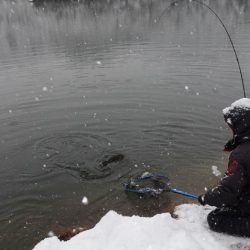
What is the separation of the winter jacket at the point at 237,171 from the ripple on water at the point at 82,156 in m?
4.74

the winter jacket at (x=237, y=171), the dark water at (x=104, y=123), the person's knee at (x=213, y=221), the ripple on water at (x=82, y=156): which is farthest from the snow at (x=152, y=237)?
the ripple on water at (x=82, y=156)

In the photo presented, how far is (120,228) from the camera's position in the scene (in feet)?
18.1

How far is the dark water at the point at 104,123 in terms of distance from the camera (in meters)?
8.53

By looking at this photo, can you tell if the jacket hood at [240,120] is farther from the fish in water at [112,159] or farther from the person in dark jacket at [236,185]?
the fish in water at [112,159]

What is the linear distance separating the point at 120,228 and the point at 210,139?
677 cm

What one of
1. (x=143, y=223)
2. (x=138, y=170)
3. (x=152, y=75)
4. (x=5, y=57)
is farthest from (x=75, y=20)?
(x=143, y=223)

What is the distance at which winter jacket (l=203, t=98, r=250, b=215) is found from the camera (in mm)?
4776

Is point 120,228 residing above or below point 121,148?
above

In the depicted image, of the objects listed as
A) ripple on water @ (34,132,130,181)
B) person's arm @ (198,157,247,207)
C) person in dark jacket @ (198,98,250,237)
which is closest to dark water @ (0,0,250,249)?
ripple on water @ (34,132,130,181)

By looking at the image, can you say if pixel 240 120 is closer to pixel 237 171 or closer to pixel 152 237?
pixel 237 171

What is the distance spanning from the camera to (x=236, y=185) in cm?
483

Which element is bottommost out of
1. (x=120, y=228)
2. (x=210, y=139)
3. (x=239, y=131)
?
(x=210, y=139)

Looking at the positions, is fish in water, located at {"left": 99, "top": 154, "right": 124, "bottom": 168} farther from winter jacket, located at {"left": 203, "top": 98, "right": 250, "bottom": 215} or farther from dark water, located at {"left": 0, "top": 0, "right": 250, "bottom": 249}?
winter jacket, located at {"left": 203, "top": 98, "right": 250, "bottom": 215}

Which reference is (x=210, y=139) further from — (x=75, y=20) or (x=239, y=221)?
(x=75, y=20)
